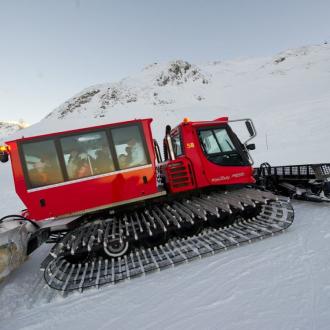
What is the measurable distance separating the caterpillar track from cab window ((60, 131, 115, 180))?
1033 millimetres

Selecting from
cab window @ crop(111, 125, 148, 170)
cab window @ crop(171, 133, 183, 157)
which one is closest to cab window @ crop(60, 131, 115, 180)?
cab window @ crop(111, 125, 148, 170)

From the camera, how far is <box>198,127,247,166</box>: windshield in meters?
5.34

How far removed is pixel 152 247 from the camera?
498 centimetres

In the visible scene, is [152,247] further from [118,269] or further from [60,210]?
[60,210]

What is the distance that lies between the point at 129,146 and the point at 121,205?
116 cm

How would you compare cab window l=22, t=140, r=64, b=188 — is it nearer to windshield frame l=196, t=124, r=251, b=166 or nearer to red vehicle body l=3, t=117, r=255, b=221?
red vehicle body l=3, t=117, r=255, b=221

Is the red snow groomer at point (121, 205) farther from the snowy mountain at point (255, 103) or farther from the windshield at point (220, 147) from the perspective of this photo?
the snowy mountain at point (255, 103)

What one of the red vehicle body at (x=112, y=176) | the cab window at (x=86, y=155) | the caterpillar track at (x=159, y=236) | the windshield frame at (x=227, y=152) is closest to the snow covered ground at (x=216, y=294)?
the caterpillar track at (x=159, y=236)

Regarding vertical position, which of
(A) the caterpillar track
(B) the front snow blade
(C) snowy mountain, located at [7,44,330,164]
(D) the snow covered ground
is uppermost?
(C) snowy mountain, located at [7,44,330,164]

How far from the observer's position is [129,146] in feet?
16.0

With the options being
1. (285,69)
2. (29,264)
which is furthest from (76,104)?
(29,264)

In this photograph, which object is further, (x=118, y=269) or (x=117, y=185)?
(x=117, y=185)

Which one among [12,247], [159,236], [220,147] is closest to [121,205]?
[159,236]

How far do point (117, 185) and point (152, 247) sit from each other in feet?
4.51
